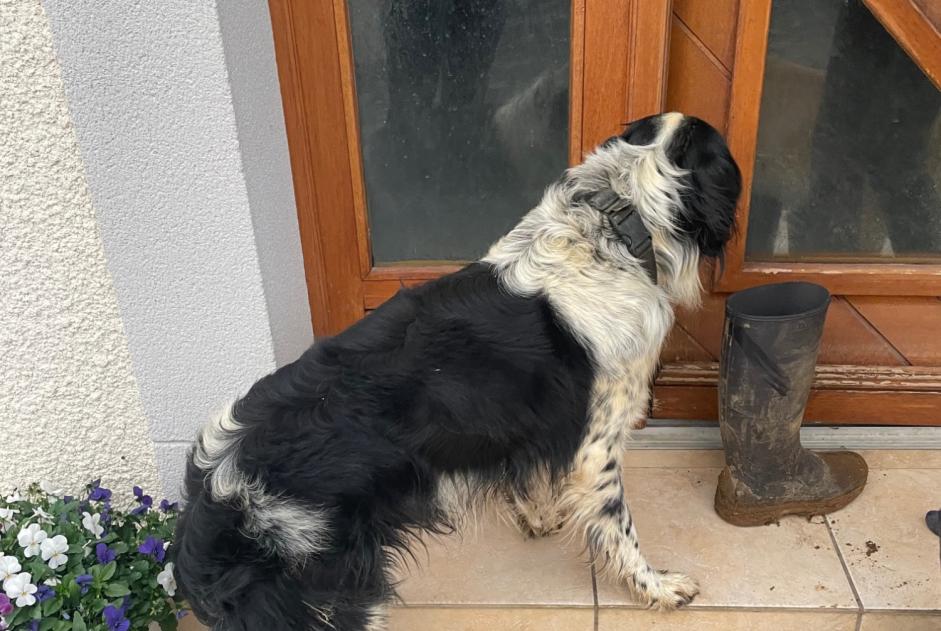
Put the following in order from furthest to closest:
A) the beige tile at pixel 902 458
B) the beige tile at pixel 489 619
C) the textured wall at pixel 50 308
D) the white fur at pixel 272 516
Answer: the beige tile at pixel 902 458
the beige tile at pixel 489 619
the textured wall at pixel 50 308
the white fur at pixel 272 516

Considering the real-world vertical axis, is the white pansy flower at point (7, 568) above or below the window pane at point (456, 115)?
below

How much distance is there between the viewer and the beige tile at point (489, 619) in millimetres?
2260

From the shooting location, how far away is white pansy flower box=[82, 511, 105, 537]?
7.08 feet

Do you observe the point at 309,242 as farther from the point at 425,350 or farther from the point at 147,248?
the point at 425,350

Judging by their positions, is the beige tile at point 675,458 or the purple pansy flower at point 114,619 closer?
the purple pansy flower at point 114,619

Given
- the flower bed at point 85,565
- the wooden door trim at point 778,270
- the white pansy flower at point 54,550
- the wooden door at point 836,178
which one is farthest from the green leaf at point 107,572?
the wooden door trim at point 778,270

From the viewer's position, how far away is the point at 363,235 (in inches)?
105

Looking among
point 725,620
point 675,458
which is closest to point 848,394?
point 675,458

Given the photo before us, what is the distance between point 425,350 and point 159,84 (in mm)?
1041

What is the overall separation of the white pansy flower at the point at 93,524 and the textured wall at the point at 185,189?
0.32 meters

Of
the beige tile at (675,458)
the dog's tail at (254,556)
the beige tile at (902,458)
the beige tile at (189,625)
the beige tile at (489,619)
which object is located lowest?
the beige tile at (189,625)

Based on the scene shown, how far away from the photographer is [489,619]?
2279 mm

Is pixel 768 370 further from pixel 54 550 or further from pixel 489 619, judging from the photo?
pixel 54 550

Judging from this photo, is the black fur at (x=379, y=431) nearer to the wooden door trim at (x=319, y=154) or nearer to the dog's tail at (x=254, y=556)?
the dog's tail at (x=254, y=556)
